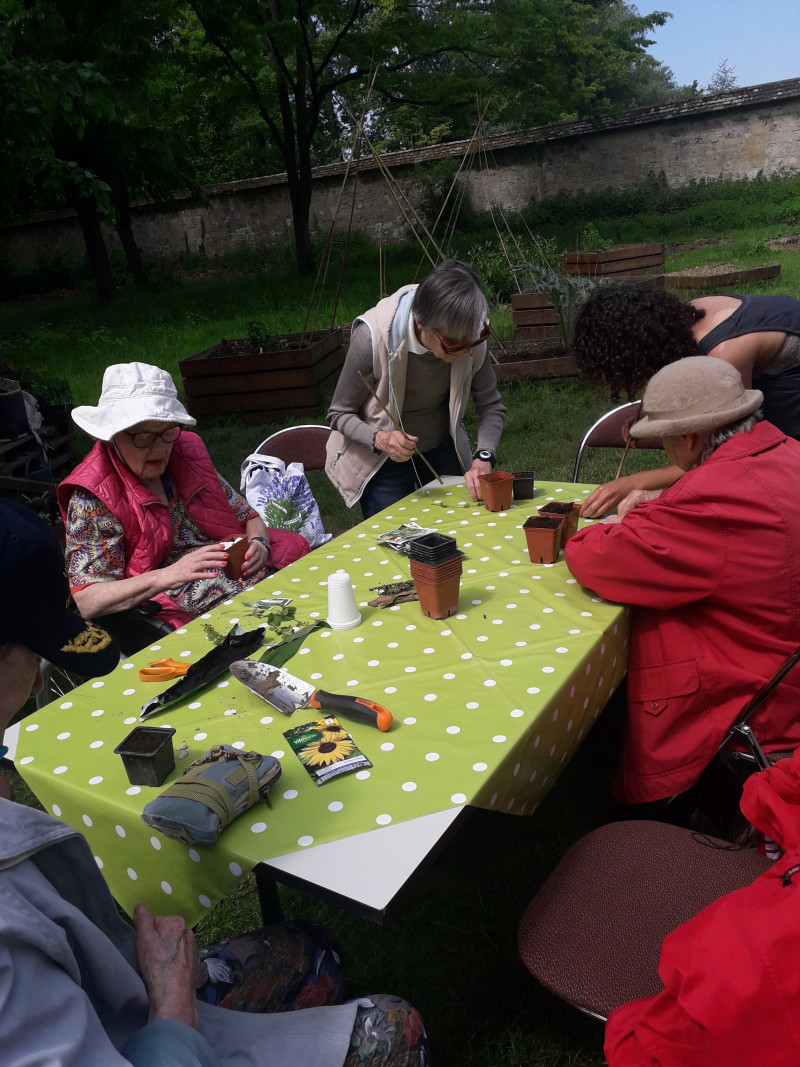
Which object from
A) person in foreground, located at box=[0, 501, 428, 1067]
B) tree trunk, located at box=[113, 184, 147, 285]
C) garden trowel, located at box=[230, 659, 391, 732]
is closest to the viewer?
person in foreground, located at box=[0, 501, 428, 1067]

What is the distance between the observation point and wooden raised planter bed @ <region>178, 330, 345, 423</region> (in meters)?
7.95

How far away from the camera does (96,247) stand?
17500mm

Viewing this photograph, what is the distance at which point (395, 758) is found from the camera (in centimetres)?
158

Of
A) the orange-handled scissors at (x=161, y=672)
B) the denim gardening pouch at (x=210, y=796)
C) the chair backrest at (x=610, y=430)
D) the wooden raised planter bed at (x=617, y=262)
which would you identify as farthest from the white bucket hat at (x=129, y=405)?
the wooden raised planter bed at (x=617, y=262)

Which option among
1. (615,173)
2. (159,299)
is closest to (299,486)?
(159,299)

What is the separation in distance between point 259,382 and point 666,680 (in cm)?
657

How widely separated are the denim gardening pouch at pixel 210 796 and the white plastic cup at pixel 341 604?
676mm

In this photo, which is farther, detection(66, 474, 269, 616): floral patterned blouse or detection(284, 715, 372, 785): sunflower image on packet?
detection(66, 474, 269, 616): floral patterned blouse

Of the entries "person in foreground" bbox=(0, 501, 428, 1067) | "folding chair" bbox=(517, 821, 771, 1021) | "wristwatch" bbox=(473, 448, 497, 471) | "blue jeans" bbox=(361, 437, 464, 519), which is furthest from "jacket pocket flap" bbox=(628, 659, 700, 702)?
"blue jeans" bbox=(361, 437, 464, 519)

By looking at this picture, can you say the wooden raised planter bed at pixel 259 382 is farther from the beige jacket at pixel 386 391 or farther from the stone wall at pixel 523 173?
the stone wall at pixel 523 173

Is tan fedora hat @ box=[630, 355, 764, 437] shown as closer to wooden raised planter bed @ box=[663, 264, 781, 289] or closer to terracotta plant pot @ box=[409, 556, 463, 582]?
terracotta plant pot @ box=[409, 556, 463, 582]

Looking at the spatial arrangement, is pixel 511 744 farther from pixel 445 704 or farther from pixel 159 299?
pixel 159 299

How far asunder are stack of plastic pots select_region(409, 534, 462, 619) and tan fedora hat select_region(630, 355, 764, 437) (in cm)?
66

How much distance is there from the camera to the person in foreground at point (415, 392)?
10.1 ft
